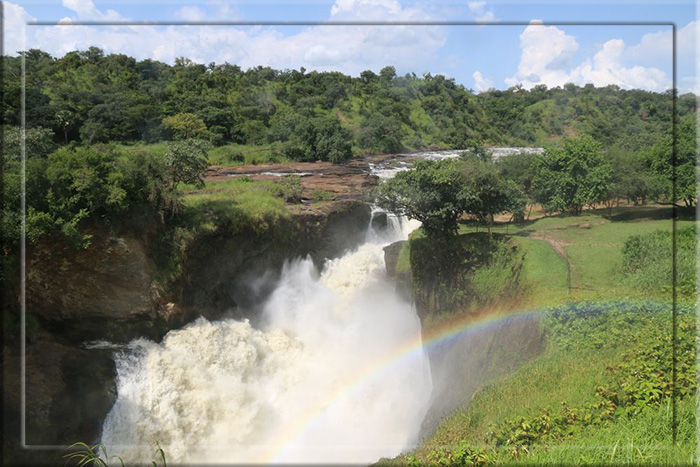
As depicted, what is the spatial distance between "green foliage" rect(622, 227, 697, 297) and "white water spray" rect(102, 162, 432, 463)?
3930 millimetres

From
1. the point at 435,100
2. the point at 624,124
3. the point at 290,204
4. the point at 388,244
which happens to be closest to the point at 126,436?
the point at 290,204

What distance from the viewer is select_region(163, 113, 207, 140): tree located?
951 centimetres

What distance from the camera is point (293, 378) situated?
347 inches

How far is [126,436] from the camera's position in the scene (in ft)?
22.7

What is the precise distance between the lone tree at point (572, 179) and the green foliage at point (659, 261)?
1.67 m

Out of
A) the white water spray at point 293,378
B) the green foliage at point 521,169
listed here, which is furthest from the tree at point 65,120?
the green foliage at point 521,169

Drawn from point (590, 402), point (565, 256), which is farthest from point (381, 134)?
point (590, 402)

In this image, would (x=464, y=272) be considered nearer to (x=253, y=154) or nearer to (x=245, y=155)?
(x=253, y=154)

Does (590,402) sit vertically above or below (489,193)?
below

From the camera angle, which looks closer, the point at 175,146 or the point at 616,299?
the point at 616,299

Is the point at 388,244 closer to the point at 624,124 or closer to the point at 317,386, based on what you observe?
the point at 317,386

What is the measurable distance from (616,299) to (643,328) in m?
0.84

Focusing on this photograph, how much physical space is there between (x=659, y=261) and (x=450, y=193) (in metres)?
3.61

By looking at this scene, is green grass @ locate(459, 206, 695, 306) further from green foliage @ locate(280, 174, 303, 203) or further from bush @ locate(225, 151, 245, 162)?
bush @ locate(225, 151, 245, 162)
